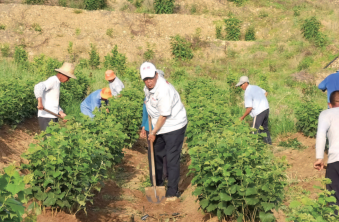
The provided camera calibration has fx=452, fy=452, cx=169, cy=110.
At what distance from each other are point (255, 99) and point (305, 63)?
624 inches

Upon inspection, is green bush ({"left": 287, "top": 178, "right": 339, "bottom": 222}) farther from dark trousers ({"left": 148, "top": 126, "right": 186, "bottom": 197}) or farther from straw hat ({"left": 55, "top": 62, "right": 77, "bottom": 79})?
straw hat ({"left": 55, "top": 62, "right": 77, "bottom": 79})

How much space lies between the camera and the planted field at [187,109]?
14.7 feet

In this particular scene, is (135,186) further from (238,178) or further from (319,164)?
(319,164)

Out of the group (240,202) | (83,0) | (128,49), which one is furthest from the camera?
(83,0)

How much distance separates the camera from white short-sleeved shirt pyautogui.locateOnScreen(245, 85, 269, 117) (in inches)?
349

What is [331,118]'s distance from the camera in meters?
4.49

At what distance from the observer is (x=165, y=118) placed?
19.9 feet

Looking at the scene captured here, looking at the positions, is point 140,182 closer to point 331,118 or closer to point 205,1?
point 331,118

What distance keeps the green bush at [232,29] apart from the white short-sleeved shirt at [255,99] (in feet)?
66.2

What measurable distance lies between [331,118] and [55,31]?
24.3m

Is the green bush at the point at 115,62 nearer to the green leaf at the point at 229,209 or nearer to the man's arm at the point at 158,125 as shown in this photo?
the man's arm at the point at 158,125

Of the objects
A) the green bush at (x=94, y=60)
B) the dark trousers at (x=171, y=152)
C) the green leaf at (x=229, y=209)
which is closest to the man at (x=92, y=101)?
the dark trousers at (x=171, y=152)

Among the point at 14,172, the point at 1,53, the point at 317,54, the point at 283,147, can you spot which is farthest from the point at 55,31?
the point at 14,172

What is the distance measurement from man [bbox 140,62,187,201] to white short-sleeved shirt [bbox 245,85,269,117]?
9.63 ft
